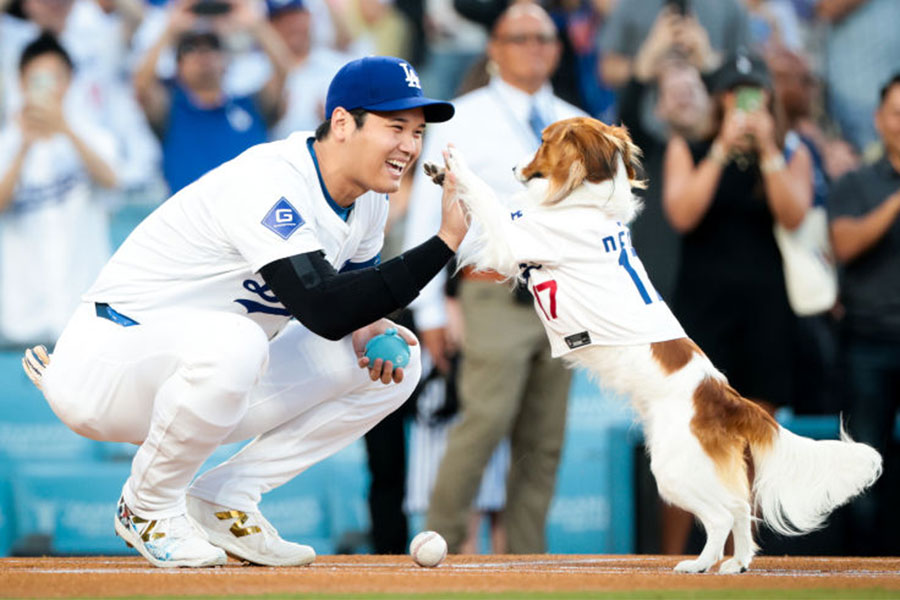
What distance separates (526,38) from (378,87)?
207 cm

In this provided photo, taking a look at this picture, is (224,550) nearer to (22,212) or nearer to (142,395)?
(142,395)

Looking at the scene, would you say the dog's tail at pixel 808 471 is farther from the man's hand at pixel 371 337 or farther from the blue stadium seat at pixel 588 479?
the blue stadium seat at pixel 588 479

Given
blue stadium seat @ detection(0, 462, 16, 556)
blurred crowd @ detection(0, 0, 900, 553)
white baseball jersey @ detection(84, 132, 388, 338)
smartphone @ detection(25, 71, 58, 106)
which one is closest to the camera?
white baseball jersey @ detection(84, 132, 388, 338)

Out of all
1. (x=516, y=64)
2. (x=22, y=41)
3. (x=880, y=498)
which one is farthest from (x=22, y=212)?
(x=880, y=498)

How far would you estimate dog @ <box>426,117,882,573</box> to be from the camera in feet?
12.7

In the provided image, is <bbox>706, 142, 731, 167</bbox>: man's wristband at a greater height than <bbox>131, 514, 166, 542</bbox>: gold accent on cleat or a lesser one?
greater

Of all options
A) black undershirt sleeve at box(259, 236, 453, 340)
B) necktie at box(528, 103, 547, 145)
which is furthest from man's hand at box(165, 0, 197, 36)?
black undershirt sleeve at box(259, 236, 453, 340)

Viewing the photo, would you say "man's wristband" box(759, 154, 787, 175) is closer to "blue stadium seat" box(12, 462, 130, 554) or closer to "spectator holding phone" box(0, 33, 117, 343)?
"spectator holding phone" box(0, 33, 117, 343)

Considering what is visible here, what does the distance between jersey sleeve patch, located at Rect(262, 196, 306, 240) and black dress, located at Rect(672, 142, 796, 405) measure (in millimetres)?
2570

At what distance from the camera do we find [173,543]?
3.85 meters

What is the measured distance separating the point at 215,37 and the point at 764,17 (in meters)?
2.81

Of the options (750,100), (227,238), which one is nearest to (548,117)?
(750,100)

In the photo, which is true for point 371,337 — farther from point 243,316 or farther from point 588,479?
point 588,479

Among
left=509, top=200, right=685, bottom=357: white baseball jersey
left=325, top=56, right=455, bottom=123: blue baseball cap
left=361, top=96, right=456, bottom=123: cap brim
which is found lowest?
left=509, top=200, right=685, bottom=357: white baseball jersey
